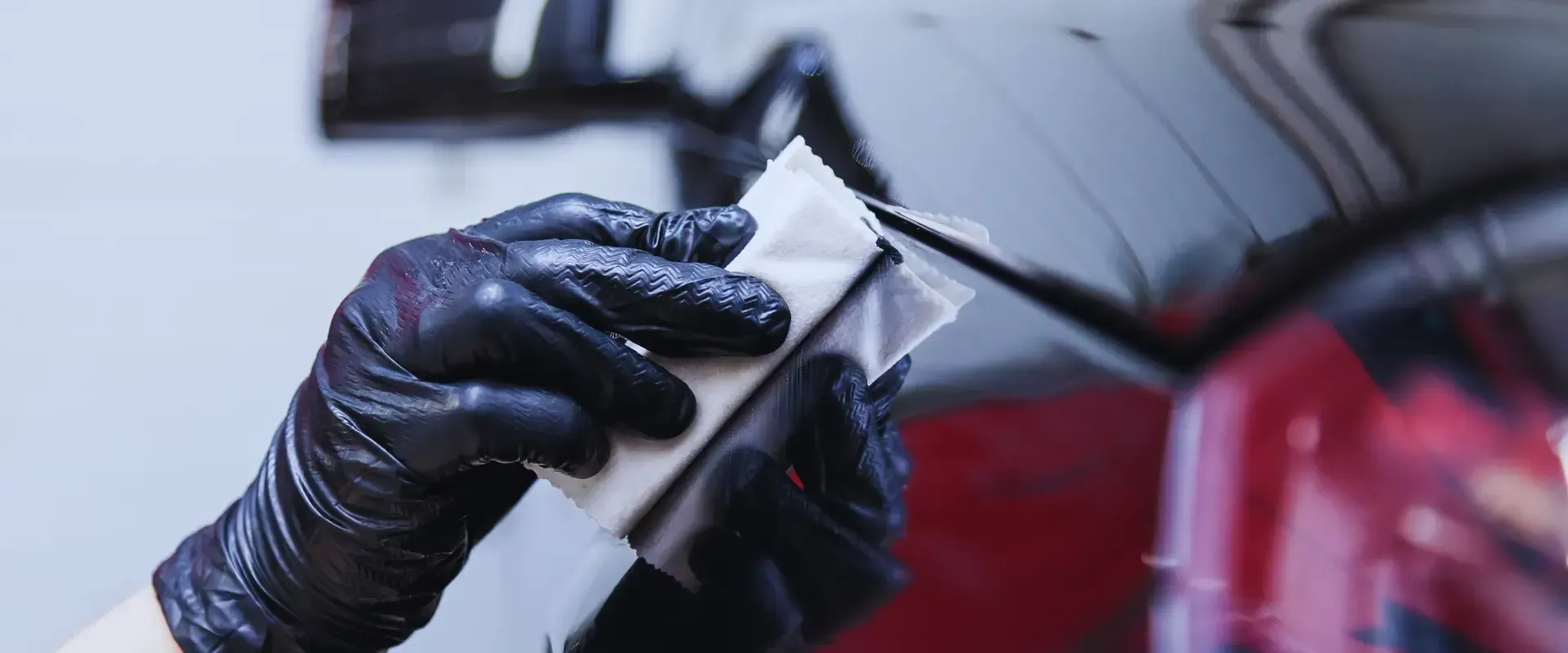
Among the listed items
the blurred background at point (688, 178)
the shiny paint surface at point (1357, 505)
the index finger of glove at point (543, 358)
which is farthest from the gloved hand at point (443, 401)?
the shiny paint surface at point (1357, 505)

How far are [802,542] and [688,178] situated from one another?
456 millimetres

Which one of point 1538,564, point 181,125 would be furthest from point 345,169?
point 1538,564

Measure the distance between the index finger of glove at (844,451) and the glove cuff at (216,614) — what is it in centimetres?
37

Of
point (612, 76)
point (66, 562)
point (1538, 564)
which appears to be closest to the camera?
point (1538, 564)

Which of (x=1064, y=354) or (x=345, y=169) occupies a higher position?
(x=345, y=169)

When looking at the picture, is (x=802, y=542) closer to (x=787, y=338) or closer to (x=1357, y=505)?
(x=787, y=338)

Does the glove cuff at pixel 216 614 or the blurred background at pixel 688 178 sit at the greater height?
the blurred background at pixel 688 178

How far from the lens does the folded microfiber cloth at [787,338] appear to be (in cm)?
52

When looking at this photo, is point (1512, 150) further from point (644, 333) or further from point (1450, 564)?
point (644, 333)

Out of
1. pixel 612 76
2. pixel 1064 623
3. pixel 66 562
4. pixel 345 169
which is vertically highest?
pixel 612 76

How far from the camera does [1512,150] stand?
48cm

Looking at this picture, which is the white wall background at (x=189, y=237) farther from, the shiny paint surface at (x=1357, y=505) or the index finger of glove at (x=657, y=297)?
the shiny paint surface at (x=1357, y=505)

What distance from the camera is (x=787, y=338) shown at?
0.53 meters

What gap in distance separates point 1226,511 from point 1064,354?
0.13 meters
